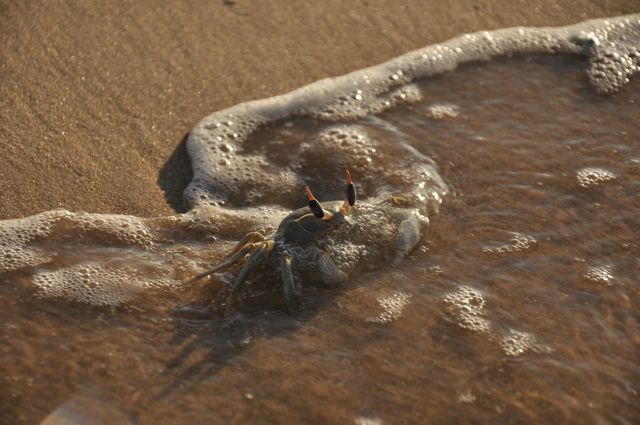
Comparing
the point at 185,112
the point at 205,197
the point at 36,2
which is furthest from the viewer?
the point at 36,2

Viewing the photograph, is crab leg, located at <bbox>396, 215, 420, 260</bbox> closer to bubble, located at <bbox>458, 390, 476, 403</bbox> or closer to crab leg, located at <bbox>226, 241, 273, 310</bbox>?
crab leg, located at <bbox>226, 241, 273, 310</bbox>

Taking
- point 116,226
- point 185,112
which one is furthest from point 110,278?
point 185,112

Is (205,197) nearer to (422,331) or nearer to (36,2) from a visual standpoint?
(422,331)

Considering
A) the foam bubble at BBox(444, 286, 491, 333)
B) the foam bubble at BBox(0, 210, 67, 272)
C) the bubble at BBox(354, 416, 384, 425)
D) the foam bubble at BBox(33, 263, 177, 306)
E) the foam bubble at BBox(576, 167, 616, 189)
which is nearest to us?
the bubble at BBox(354, 416, 384, 425)

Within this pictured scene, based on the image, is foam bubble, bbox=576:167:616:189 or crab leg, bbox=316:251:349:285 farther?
foam bubble, bbox=576:167:616:189

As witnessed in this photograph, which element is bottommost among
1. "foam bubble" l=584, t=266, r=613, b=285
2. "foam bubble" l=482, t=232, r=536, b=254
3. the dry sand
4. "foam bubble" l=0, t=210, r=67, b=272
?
"foam bubble" l=584, t=266, r=613, b=285

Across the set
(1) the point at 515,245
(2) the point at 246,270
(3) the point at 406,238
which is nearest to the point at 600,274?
(1) the point at 515,245

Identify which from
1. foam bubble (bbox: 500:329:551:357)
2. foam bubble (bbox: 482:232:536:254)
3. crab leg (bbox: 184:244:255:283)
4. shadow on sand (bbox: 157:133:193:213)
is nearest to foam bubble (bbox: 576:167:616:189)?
foam bubble (bbox: 482:232:536:254)

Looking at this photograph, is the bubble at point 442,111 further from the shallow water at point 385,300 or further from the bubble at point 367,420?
the bubble at point 367,420
